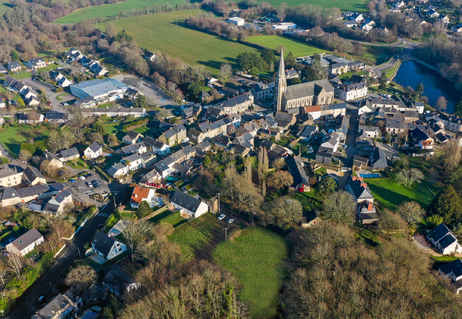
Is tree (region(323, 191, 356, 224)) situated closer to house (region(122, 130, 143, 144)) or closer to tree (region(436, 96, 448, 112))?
house (region(122, 130, 143, 144))

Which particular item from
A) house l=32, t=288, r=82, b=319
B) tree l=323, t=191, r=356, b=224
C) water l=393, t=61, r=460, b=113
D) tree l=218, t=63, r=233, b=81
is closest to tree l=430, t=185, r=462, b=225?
tree l=323, t=191, r=356, b=224

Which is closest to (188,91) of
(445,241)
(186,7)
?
(445,241)

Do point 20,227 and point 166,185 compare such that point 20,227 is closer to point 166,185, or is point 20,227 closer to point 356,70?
point 166,185

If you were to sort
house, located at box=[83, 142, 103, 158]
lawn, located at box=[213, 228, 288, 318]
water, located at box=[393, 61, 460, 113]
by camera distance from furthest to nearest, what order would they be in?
water, located at box=[393, 61, 460, 113] → house, located at box=[83, 142, 103, 158] → lawn, located at box=[213, 228, 288, 318]

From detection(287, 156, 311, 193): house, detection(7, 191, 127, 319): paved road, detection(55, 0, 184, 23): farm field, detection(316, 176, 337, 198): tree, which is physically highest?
detection(55, 0, 184, 23): farm field

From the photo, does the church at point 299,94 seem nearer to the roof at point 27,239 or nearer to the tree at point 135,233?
the tree at point 135,233

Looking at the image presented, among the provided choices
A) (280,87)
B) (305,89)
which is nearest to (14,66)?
(280,87)
